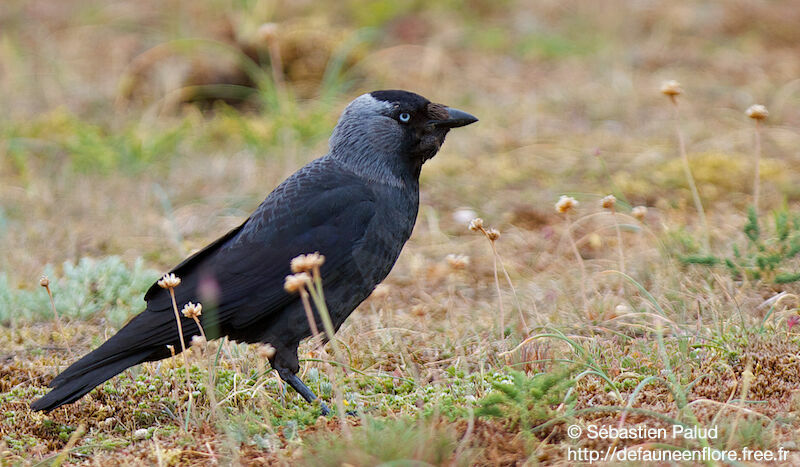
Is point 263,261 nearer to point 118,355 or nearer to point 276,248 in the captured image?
point 276,248

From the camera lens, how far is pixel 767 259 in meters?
3.52

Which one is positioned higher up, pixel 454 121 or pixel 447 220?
pixel 454 121

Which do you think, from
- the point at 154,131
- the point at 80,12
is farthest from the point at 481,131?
the point at 80,12

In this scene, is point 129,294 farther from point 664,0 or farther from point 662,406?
point 664,0

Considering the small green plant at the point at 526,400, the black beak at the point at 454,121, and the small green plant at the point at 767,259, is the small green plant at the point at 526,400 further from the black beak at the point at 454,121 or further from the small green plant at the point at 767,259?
the black beak at the point at 454,121

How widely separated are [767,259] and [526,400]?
1.56 metres

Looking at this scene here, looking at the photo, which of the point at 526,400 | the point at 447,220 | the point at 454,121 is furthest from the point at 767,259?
the point at 447,220

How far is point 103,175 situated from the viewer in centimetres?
593

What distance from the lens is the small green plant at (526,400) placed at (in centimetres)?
250

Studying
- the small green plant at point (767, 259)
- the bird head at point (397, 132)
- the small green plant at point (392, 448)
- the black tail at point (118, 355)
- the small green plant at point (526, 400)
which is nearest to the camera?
the small green plant at point (392, 448)

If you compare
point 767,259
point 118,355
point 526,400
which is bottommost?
point 767,259

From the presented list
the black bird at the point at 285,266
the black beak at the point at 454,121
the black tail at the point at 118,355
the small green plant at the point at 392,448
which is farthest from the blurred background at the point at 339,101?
the small green plant at the point at 392,448

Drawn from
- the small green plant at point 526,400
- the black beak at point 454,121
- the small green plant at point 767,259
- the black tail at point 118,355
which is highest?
the black beak at point 454,121

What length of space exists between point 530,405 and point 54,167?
4.70 m
